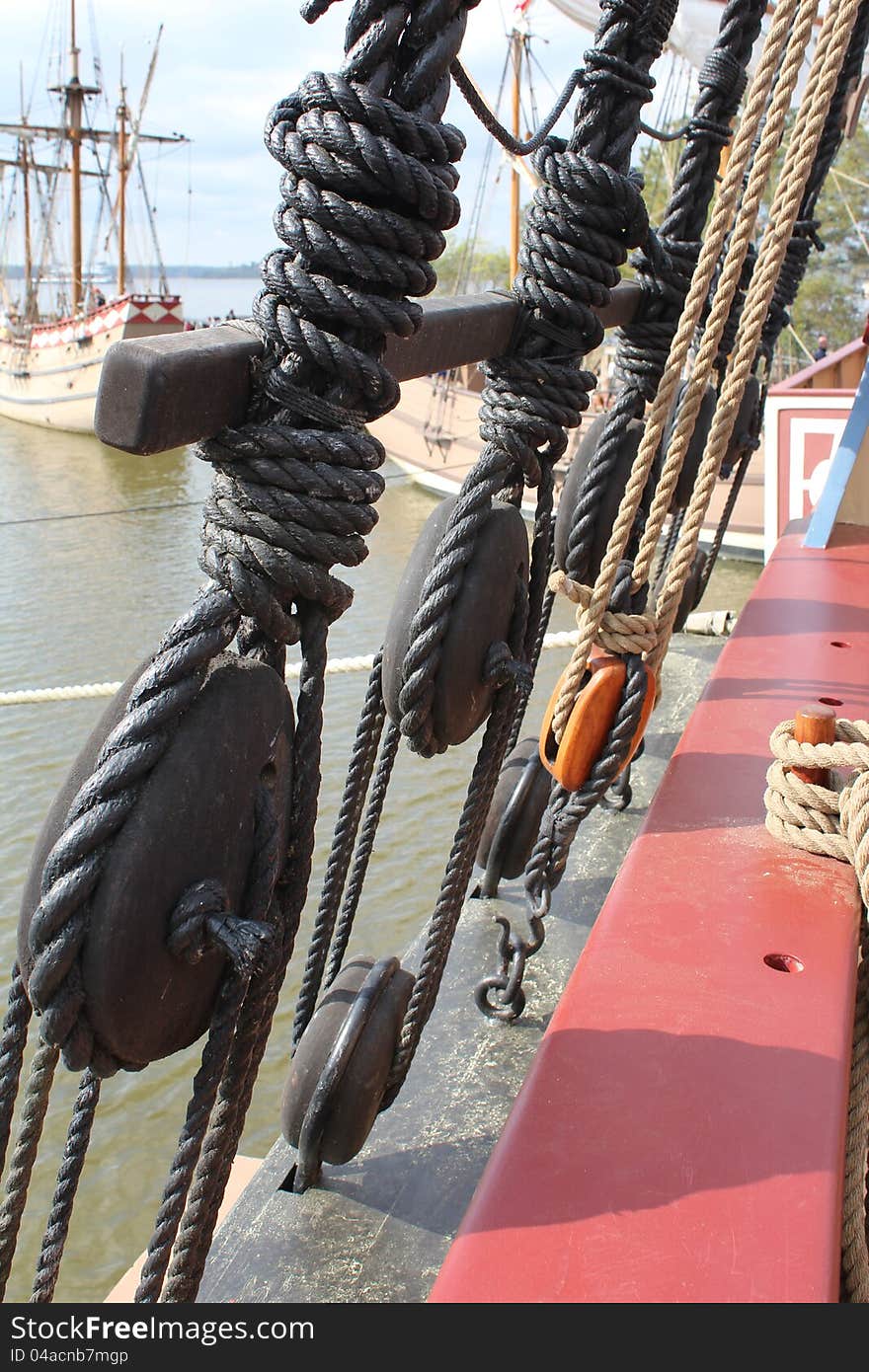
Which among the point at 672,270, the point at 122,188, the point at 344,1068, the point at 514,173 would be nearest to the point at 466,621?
the point at 344,1068

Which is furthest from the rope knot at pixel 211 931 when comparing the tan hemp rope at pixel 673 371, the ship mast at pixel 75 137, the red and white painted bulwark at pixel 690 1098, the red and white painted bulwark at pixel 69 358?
the ship mast at pixel 75 137

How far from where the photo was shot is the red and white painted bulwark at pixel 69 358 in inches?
669

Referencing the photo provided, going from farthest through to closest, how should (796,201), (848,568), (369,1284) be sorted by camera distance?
(848,568) < (796,201) < (369,1284)

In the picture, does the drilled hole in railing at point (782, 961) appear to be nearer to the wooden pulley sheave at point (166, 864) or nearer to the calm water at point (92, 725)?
the wooden pulley sheave at point (166, 864)

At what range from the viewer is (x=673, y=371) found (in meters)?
1.12

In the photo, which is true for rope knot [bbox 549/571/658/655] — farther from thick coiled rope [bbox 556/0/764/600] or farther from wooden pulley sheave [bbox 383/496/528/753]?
thick coiled rope [bbox 556/0/764/600]

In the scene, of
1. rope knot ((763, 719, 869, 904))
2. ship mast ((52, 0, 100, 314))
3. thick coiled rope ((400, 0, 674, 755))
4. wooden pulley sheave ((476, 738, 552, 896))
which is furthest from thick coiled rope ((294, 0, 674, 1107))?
ship mast ((52, 0, 100, 314))

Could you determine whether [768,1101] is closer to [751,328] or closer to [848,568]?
[751,328]

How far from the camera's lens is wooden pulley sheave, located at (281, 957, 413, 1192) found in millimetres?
1097

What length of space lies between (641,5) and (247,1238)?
1.39 metres

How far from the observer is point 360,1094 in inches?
43.4

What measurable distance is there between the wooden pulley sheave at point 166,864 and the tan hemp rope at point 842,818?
0.51 meters

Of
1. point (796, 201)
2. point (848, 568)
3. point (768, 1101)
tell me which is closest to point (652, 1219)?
point (768, 1101)

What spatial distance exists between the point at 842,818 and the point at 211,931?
0.68 meters
